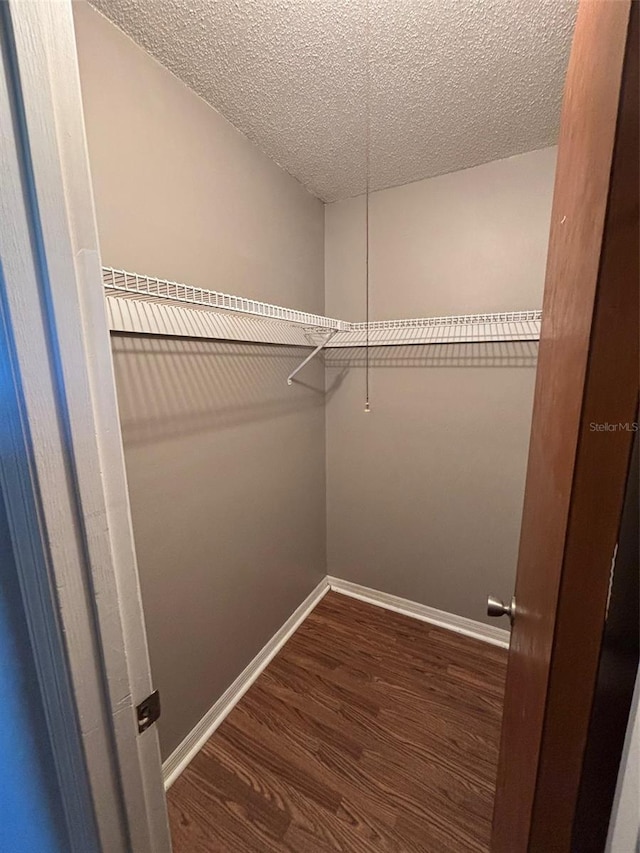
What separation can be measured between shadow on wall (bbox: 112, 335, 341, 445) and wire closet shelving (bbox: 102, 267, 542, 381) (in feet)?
0.23

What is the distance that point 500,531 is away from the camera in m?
1.80

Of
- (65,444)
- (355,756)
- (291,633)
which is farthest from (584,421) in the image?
(291,633)

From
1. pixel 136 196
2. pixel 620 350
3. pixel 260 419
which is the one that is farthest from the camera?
pixel 260 419

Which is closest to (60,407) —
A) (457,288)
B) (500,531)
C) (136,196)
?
(136,196)

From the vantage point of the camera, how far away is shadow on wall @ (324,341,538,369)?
65.7 inches

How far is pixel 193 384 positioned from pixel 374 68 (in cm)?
123

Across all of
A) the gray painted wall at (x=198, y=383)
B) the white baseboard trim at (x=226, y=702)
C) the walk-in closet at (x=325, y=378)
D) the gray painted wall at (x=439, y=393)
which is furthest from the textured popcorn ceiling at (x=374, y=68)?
the white baseboard trim at (x=226, y=702)

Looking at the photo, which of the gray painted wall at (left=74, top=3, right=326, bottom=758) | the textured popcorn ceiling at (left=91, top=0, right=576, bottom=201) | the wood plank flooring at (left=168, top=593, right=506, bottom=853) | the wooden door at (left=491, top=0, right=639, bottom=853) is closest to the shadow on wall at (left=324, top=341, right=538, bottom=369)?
the gray painted wall at (left=74, top=3, right=326, bottom=758)

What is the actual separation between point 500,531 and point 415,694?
90cm

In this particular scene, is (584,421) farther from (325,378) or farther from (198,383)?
(325,378)

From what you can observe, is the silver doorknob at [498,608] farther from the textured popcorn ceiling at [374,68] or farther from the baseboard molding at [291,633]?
the textured popcorn ceiling at [374,68]

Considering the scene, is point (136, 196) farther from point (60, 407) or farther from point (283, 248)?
point (60, 407)

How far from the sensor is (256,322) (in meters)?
1.48

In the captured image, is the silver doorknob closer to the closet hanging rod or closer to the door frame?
the door frame
